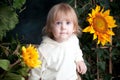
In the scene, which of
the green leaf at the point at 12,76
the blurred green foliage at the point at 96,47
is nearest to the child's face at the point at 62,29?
the blurred green foliage at the point at 96,47

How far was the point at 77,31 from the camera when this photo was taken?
2334mm

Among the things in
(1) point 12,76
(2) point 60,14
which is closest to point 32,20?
(2) point 60,14

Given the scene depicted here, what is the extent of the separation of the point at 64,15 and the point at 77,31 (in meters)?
0.23

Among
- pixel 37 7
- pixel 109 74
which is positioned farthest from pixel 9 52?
pixel 109 74

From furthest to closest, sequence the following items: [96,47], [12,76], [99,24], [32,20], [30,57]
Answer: [96,47] < [32,20] < [99,24] < [30,57] < [12,76]

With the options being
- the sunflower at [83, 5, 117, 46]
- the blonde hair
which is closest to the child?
the blonde hair

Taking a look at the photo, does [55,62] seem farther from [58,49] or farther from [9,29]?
[9,29]

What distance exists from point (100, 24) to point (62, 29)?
1.27 feet

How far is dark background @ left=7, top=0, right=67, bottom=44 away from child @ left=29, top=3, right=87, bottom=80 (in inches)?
13.2

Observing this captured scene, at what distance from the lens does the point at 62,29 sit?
2121 millimetres

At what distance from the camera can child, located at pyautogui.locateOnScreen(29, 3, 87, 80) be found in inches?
83.8

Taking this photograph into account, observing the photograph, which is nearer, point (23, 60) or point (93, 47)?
point (23, 60)

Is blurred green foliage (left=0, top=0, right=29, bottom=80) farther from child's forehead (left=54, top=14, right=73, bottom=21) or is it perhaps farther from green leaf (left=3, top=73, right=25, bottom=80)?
child's forehead (left=54, top=14, right=73, bottom=21)

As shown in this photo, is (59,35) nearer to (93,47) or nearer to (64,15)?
(64,15)
